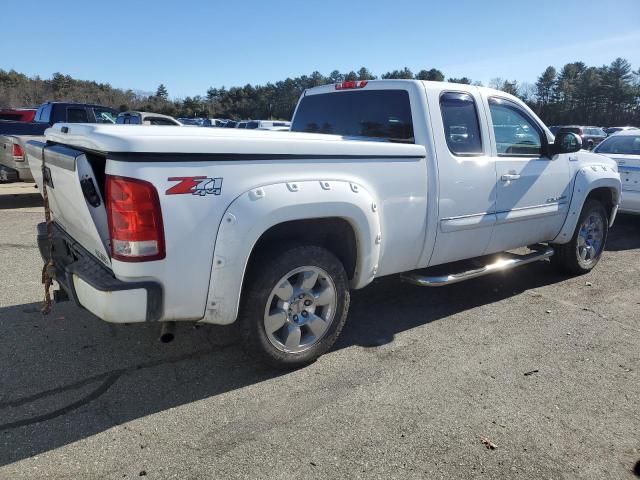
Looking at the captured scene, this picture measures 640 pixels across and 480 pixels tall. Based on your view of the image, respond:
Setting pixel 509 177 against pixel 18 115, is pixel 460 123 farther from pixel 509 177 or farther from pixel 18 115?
pixel 18 115

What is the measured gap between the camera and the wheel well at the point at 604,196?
5850 millimetres

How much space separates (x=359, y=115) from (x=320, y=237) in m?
1.53

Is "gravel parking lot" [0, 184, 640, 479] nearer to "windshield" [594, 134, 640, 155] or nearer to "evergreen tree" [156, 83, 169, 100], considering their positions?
"windshield" [594, 134, 640, 155]

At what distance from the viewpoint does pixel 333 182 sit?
3.25 metres

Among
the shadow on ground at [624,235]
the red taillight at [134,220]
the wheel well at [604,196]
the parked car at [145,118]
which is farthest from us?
the parked car at [145,118]

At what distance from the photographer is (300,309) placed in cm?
341

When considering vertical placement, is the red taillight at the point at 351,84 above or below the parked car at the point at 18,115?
above

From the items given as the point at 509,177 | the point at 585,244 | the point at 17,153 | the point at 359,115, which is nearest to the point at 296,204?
the point at 359,115

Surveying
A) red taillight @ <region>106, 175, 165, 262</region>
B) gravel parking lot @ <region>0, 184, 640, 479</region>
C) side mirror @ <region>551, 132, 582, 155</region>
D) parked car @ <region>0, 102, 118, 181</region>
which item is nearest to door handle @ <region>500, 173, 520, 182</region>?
side mirror @ <region>551, 132, 582, 155</region>

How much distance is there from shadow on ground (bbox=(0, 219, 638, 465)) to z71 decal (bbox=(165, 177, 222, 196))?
3.91 feet

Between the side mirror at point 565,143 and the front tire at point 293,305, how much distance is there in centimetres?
290

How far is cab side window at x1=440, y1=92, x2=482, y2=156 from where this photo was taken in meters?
4.18

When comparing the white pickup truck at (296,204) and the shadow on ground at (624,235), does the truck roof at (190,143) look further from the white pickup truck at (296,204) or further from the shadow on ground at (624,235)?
the shadow on ground at (624,235)

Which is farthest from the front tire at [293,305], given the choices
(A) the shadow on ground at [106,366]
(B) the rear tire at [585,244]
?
(B) the rear tire at [585,244]
